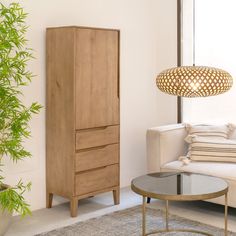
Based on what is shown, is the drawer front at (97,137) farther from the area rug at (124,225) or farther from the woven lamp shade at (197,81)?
the woven lamp shade at (197,81)

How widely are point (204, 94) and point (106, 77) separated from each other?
1291mm

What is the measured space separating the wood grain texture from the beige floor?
0.70 ft

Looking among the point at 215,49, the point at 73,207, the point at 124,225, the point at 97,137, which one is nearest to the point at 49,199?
the point at 73,207

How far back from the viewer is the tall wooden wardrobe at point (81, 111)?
392 cm

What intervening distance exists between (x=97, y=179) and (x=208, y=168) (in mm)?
979

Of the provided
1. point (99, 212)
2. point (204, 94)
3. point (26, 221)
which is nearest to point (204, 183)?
point (204, 94)

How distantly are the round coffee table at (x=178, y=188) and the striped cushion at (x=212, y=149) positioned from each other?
0.79 meters

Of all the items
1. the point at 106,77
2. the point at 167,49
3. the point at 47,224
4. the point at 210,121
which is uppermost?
the point at 167,49

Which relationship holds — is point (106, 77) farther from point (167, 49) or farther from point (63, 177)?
point (167, 49)

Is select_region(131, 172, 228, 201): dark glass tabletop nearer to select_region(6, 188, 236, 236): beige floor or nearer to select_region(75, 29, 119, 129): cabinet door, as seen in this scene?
select_region(6, 188, 236, 236): beige floor

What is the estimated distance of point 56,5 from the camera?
165 inches

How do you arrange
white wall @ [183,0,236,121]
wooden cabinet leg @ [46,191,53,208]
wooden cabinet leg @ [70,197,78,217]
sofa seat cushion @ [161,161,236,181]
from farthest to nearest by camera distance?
white wall @ [183,0,236,121] < wooden cabinet leg @ [46,191,53,208] < wooden cabinet leg @ [70,197,78,217] < sofa seat cushion @ [161,161,236,181]

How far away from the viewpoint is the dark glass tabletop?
113 inches

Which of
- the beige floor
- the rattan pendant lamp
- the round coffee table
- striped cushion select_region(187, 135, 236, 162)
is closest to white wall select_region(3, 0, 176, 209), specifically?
the beige floor
